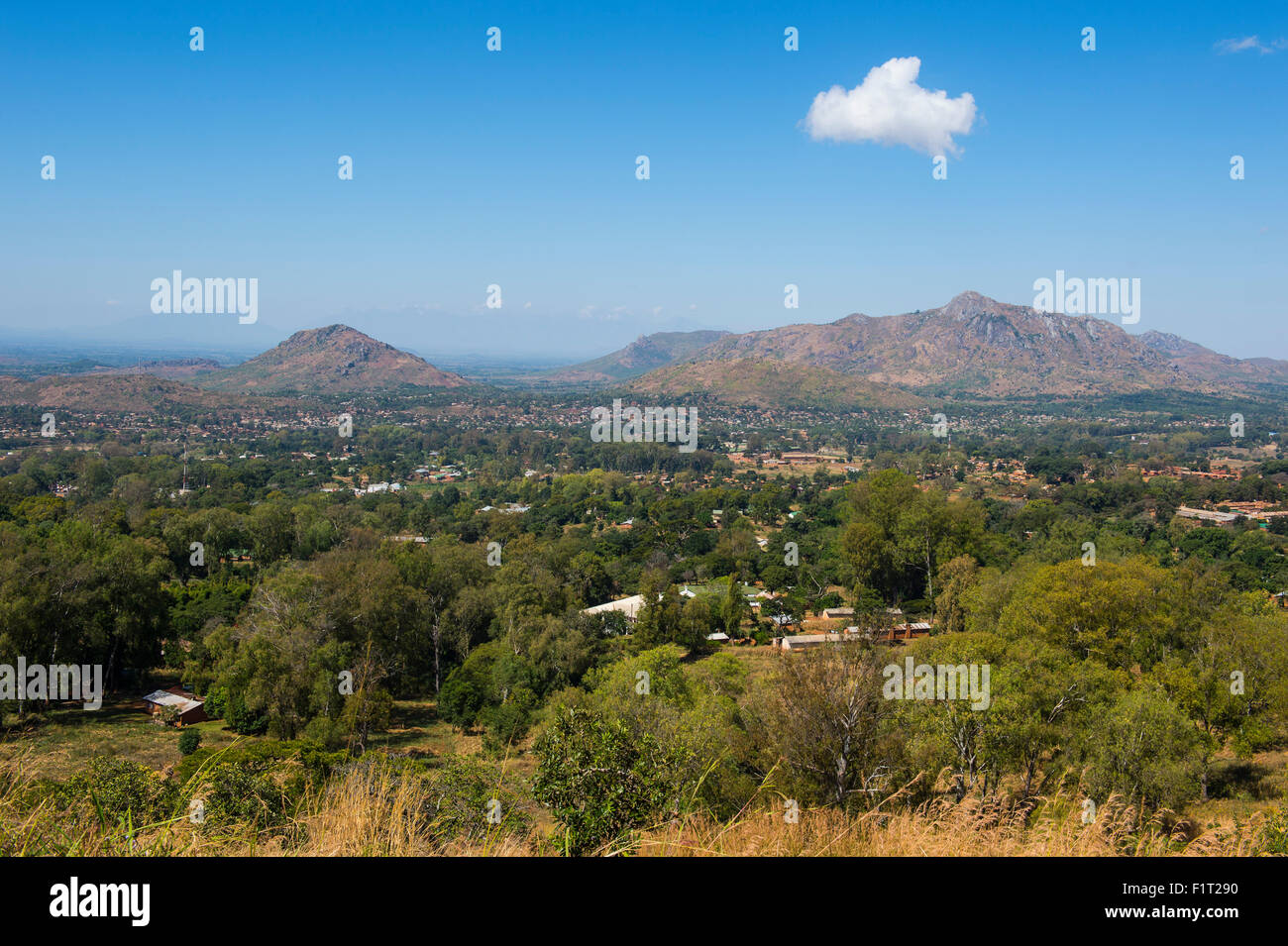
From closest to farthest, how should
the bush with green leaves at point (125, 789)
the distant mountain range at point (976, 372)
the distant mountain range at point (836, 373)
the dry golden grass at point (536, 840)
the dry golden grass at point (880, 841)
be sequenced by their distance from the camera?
the dry golden grass at point (536, 840)
the dry golden grass at point (880, 841)
the bush with green leaves at point (125, 789)
the distant mountain range at point (836, 373)
the distant mountain range at point (976, 372)

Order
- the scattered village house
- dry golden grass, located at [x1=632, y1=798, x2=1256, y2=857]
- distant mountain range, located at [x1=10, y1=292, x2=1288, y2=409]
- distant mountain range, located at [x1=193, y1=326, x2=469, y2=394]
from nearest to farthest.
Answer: dry golden grass, located at [x1=632, y1=798, x2=1256, y2=857] → the scattered village house → distant mountain range, located at [x1=10, y1=292, x2=1288, y2=409] → distant mountain range, located at [x1=193, y1=326, x2=469, y2=394]

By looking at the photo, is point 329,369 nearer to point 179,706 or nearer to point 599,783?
point 179,706

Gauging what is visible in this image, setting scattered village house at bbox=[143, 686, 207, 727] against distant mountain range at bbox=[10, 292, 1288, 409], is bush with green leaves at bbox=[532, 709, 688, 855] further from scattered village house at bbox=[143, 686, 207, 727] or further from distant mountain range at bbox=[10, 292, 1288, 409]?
distant mountain range at bbox=[10, 292, 1288, 409]

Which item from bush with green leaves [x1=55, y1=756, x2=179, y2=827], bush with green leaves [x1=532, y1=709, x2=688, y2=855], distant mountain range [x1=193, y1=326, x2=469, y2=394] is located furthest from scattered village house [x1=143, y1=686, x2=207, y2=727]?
distant mountain range [x1=193, y1=326, x2=469, y2=394]

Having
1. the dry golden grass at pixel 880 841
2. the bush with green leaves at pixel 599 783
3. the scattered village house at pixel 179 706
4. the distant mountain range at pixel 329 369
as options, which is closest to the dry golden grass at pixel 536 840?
the dry golden grass at pixel 880 841

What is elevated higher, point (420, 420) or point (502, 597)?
point (420, 420)

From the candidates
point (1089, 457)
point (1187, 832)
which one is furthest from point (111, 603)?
point (1089, 457)

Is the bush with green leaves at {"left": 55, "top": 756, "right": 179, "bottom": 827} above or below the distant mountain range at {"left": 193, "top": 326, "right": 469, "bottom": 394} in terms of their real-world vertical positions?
below

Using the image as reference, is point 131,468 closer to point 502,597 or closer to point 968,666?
point 502,597

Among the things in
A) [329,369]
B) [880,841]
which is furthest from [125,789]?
[329,369]

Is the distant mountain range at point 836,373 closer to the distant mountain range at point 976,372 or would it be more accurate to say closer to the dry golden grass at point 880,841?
the distant mountain range at point 976,372
